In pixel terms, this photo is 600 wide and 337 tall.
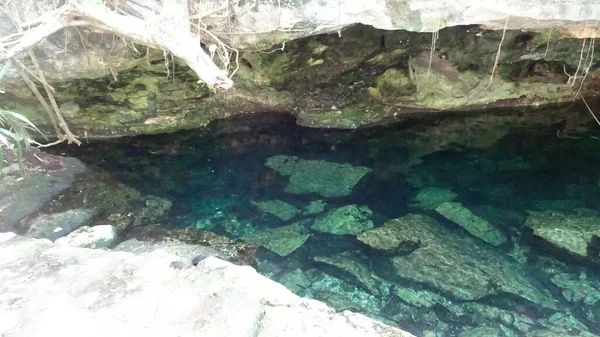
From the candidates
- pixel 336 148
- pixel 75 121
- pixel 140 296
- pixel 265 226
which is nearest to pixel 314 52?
pixel 336 148

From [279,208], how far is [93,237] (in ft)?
5.80

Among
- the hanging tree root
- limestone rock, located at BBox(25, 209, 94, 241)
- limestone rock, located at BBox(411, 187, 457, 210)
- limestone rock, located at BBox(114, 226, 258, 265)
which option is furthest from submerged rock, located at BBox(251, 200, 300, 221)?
the hanging tree root

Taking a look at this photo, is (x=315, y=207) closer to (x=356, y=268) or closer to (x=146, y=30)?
(x=356, y=268)

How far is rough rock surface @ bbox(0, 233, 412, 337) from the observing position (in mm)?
2133

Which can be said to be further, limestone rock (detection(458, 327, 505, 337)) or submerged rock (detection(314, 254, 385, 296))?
submerged rock (detection(314, 254, 385, 296))

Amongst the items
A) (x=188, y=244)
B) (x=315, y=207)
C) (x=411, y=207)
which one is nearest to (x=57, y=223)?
(x=188, y=244)

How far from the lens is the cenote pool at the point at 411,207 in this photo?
358cm

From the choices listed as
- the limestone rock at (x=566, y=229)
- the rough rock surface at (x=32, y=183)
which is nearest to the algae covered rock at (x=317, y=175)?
the limestone rock at (x=566, y=229)

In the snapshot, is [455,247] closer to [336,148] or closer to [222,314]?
[336,148]

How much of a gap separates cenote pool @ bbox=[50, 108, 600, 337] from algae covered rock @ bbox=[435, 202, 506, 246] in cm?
1

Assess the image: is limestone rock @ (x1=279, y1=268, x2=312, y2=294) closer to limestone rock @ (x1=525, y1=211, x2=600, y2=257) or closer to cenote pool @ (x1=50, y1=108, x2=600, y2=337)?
cenote pool @ (x1=50, y1=108, x2=600, y2=337)

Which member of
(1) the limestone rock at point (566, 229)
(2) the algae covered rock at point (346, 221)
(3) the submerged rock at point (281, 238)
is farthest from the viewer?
(2) the algae covered rock at point (346, 221)

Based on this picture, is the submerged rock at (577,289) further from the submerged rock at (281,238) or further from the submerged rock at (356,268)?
the submerged rock at (281,238)

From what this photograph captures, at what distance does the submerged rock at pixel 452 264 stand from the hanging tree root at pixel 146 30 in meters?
2.29
